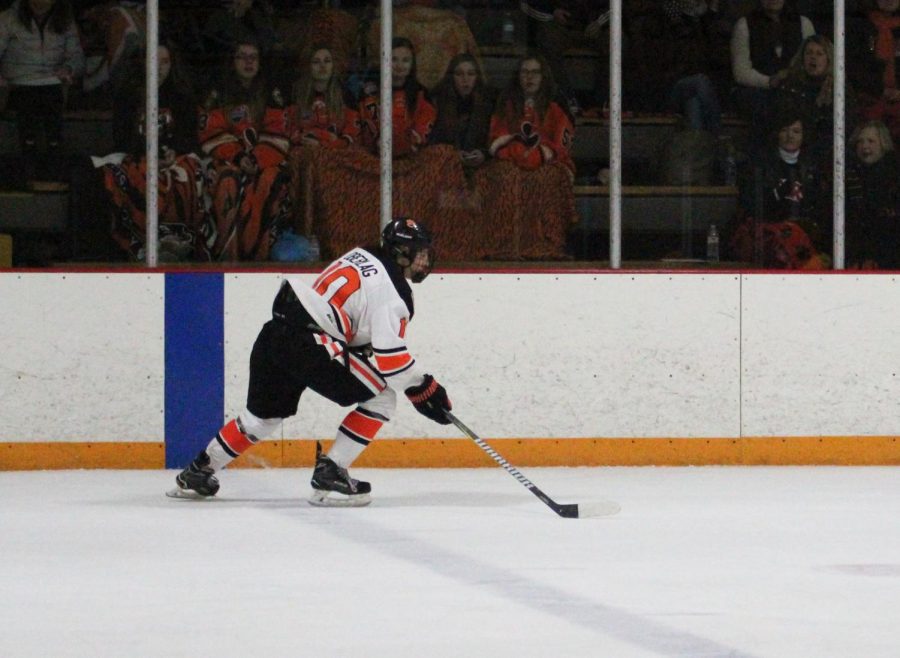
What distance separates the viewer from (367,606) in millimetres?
3912

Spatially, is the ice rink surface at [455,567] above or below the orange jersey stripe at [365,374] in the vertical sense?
below

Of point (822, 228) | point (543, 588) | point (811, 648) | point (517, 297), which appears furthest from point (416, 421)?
point (811, 648)

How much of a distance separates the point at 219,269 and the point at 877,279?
2.61 metres

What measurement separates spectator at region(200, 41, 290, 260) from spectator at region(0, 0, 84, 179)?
0.58 meters

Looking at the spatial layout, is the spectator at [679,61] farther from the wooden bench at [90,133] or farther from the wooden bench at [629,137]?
the wooden bench at [90,133]

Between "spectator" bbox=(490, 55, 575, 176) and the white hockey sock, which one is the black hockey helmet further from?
"spectator" bbox=(490, 55, 575, 176)

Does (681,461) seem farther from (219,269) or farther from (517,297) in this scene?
(219,269)

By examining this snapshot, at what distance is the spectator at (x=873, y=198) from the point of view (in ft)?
22.8

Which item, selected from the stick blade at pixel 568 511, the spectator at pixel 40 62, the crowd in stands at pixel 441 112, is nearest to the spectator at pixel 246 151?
the crowd in stands at pixel 441 112

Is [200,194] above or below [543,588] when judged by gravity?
above

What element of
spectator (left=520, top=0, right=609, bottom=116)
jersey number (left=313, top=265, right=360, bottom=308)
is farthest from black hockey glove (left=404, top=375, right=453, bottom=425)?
spectator (left=520, top=0, right=609, bottom=116)

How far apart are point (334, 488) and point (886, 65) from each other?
10.3ft

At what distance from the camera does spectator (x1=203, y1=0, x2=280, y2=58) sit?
22.3 feet

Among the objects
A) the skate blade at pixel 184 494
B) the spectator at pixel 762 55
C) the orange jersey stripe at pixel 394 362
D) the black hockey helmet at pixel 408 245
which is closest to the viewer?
the orange jersey stripe at pixel 394 362
